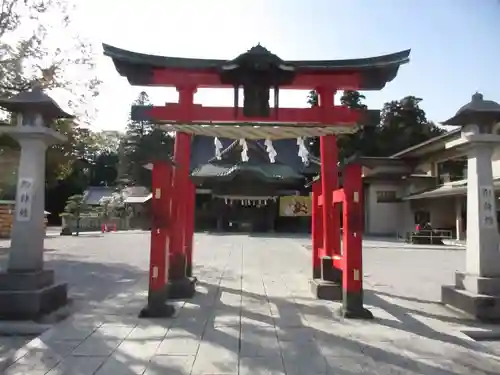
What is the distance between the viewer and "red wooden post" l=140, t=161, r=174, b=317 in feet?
21.9

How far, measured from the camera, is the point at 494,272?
7113 mm

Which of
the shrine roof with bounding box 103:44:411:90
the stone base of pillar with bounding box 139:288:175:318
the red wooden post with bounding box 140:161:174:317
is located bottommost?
the stone base of pillar with bounding box 139:288:175:318

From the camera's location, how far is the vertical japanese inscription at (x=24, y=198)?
7.20m

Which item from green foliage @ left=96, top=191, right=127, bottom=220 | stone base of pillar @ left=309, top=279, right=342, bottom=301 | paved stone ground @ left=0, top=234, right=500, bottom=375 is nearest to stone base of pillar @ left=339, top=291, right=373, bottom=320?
paved stone ground @ left=0, top=234, right=500, bottom=375

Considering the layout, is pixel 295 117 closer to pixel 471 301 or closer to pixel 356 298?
pixel 356 298

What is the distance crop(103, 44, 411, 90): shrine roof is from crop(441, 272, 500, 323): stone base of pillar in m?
3.84

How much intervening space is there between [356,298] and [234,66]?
4.13 m

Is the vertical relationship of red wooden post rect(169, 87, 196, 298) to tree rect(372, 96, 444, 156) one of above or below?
below

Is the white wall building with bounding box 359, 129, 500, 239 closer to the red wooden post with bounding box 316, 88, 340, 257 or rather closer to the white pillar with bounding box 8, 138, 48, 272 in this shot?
the red wooden post with bounding box 316, 88, 340, 257

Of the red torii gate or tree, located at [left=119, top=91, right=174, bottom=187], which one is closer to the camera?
the red torii gate

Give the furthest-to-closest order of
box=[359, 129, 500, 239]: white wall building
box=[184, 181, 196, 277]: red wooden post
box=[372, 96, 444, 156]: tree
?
box=[372, 96, 444, 156]: tree, box=[359, 129, 500, 239]: white wall building, box=[184, 181, 196, 277]: red wooden post

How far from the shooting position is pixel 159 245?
6.79m

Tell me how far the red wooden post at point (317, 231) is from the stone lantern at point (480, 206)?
2816 mm

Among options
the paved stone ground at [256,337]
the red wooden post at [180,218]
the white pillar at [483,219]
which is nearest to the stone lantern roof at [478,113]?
the white pillar at [483,219]
